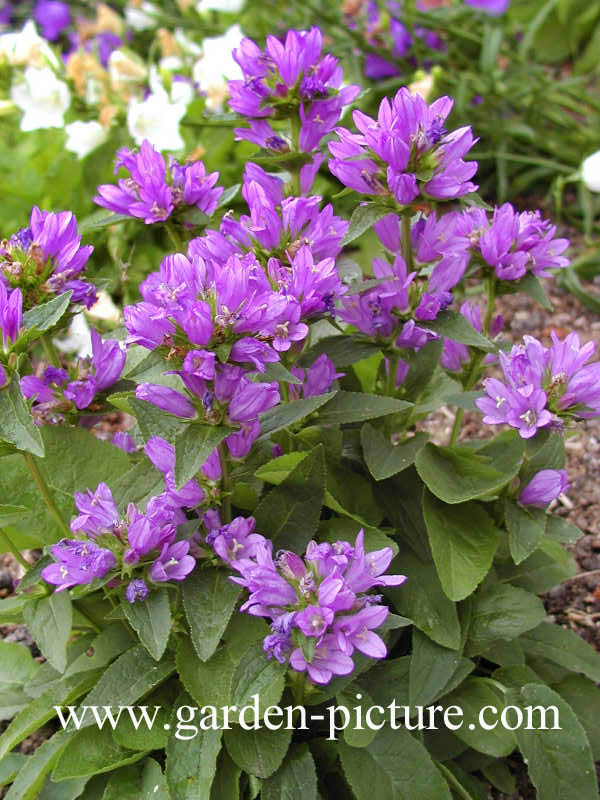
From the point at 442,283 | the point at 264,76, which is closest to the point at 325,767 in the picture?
the point at 442,283

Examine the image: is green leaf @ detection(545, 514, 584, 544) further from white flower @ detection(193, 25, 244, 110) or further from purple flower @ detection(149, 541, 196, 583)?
white flower @ detection(193, 25, 244, 110)

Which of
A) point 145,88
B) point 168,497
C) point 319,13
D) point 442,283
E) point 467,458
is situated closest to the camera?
point 168,497

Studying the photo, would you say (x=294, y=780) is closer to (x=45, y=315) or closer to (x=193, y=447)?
(x=193, y=447)

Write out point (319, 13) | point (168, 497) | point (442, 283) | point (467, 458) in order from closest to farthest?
point (168, 497) → point (442, 283) → point (467, 458) → point (319, 13)

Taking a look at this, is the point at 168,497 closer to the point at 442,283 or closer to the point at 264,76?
the point at 442,283

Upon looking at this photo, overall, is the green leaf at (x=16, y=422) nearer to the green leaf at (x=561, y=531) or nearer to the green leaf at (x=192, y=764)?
the green leaf at (x=192, y=764)

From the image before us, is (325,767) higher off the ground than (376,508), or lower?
lower
